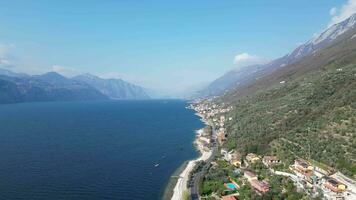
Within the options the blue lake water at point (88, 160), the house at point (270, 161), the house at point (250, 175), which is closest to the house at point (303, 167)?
the house at point (270, 161)

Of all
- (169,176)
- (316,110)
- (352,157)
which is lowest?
(169,176)

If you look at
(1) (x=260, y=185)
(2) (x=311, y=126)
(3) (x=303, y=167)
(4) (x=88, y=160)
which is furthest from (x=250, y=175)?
(4) (x=88, y=160)

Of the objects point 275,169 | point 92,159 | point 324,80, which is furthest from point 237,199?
point 324,80

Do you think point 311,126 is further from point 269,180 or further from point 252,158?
point 269,180

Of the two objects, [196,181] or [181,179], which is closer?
[196,181]

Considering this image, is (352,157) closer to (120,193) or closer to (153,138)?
(120,193)

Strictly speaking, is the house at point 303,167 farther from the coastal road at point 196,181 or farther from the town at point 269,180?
the coastal road at point 196,181
